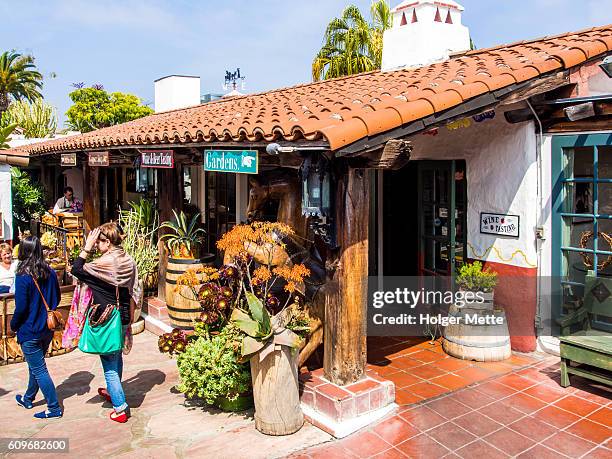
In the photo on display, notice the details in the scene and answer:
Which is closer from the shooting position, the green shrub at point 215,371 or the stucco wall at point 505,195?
the green shrub at point 215,371

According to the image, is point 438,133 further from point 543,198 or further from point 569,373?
point 569,373

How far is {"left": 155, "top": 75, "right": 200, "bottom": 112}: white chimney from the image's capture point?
1538 centimetres

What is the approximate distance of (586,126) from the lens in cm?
539

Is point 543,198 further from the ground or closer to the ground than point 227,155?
closer to the ground

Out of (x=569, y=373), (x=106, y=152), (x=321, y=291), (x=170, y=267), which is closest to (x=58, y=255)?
(x=106, y=152)

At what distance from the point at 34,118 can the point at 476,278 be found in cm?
2427

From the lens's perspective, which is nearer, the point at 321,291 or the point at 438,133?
the point at 321,291

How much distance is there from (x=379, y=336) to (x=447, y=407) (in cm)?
210

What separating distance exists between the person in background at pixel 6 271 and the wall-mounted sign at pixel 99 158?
215cm

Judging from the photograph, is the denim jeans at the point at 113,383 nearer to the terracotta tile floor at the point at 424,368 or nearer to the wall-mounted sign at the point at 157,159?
the terracotta tile floor at the point at 424,368

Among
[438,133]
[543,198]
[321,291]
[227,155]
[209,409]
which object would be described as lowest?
[209,409]

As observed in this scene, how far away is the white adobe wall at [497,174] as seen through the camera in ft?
18.8

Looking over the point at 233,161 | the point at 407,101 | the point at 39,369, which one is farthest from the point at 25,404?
the point at 407,101

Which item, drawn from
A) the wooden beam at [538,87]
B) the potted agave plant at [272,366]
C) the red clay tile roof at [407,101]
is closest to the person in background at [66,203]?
the red clay tile roof at [407,101]
